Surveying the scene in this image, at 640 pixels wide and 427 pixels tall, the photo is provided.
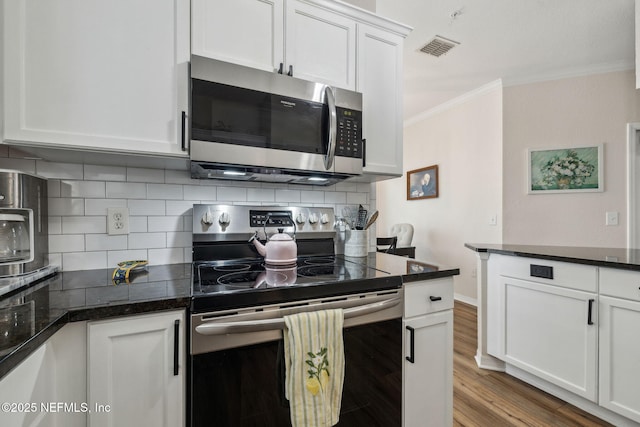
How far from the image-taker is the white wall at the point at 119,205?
48.5 inches

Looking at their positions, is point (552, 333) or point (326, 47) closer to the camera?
point (326, 47)

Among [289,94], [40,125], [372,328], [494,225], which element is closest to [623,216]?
[494,225]

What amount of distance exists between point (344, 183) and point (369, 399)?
1.18 meters

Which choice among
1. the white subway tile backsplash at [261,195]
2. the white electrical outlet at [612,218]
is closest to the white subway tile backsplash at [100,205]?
the white subway tile backsplash at [261,195]

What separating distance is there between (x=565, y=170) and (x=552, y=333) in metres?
2.01

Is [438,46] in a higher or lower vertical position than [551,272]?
higher

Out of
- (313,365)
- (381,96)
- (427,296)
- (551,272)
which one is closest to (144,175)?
(313,365)

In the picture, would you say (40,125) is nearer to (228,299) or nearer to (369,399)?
(228,299)

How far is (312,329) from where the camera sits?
98 centimetres

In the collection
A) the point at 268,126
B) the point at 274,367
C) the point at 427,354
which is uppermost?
the point at 268,126

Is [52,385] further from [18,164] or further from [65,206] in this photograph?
[18,164]

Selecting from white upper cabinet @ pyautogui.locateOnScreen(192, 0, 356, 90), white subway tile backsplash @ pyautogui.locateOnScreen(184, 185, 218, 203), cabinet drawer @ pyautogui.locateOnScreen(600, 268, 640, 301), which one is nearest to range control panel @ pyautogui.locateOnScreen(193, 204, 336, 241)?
white subway tile backsplash @ pyautogui.locateOnScreen(184, 185, 218, 203)

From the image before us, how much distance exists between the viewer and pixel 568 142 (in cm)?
294

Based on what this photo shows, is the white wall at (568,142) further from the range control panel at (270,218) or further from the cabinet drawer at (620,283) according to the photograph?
the range control panel at (270,218)
